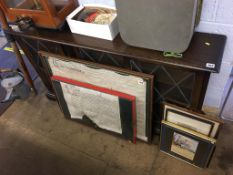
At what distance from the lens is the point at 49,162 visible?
1479 mm

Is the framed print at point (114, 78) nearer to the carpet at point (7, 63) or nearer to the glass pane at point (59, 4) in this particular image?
the glass pane at point (59, 4)

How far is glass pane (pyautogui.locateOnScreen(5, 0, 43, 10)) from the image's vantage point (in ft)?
4.04

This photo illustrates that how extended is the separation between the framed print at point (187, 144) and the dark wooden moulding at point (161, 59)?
130 millimetres

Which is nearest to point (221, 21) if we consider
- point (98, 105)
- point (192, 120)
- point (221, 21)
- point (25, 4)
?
point (221, 21)

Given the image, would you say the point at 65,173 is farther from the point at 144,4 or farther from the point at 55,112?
the point at 144,4

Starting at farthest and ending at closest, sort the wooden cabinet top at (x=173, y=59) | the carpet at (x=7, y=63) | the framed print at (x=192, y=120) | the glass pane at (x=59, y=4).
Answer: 1. the carpet at (x=7, y=63)
2. the glass pane at (x=59, y=4)
3. the framed print at (x=192, y=120)
4. the wooden cabinet top at (x=173, y=59)

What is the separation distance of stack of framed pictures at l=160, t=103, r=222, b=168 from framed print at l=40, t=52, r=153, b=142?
0.11 metres

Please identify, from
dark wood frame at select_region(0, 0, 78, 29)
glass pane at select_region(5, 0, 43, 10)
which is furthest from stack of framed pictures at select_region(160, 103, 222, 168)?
glass pane at select_region(5, 0, 43, 10)

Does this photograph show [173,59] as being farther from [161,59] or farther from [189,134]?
[189,134]

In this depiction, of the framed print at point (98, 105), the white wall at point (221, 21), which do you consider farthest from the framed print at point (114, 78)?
the white wall at point (221, 21)

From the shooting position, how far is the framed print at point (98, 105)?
1.29 meters

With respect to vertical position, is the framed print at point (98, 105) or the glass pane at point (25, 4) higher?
the glass pane at point (25, 4)

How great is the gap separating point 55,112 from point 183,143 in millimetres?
966

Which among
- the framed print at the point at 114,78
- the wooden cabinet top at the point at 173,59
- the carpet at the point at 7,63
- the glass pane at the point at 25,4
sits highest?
the glass pane at the point at 25,4
